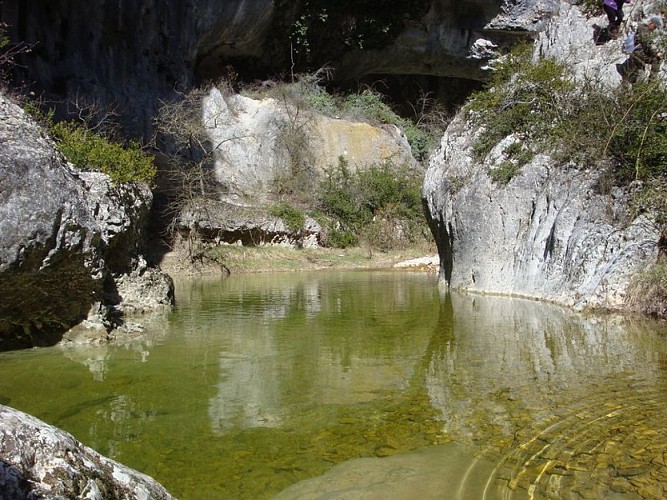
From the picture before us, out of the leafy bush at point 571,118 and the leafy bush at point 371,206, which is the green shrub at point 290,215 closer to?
the leafy bush at point 371,206

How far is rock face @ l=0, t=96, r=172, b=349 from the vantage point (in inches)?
282

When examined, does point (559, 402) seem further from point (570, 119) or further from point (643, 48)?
point (643, 48)

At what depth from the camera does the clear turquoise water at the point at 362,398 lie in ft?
13.1

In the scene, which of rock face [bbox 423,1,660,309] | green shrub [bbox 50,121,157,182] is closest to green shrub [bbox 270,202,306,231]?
rock face [bbox 423,1,660,309]

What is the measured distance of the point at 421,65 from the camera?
29.7 metres

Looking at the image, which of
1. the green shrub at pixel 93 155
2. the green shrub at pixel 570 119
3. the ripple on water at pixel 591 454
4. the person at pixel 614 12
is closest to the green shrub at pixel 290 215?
the green shrub at pixel 570 119

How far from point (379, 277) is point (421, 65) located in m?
14.8

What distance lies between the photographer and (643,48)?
13.7 meters

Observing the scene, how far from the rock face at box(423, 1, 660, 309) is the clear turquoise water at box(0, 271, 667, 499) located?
131 cm

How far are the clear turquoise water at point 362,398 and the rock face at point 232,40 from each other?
652 inches

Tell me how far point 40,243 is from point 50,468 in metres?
5.95

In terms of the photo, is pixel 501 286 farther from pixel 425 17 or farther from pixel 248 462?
pixel 425 17

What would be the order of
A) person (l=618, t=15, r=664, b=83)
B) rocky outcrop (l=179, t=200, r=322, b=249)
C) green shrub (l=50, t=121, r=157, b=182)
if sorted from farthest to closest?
rocky outcrop (l=179, t=200, r=322, b=249) → person (l=618, t=15, r=664, b=83) → green shrub (l=50, t=121, r=157, b=182)

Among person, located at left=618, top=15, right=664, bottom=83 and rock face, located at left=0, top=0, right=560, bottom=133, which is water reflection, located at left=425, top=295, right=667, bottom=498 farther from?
rock face, located at left=0, top=0, right=560, bottom=133
